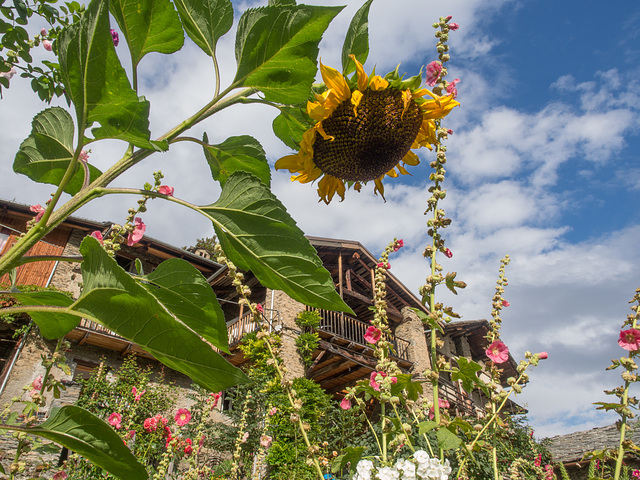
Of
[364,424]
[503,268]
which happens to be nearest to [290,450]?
[364,424]

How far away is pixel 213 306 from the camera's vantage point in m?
0.55

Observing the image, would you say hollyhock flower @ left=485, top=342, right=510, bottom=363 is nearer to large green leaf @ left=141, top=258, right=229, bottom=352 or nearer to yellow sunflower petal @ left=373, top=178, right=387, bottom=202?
yellow sunflower petal @ left=373, top=178, right=387, bottom=202

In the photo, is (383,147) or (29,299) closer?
(29,299)

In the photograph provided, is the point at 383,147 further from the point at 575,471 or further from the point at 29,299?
the point at 575,471

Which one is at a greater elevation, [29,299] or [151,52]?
[151,52]

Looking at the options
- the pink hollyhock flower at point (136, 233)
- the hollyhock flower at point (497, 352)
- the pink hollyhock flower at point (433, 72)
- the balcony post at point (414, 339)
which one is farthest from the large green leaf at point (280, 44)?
the balcony post at point (414, 339)

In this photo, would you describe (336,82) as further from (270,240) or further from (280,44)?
(270,240)

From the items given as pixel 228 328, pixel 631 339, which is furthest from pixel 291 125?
pixel 228 328

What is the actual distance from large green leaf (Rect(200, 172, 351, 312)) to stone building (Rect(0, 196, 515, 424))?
27.8 ft

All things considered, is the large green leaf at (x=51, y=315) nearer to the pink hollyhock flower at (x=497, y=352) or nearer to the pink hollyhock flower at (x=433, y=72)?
the pink hollyhock flower at (x=433, y=72)

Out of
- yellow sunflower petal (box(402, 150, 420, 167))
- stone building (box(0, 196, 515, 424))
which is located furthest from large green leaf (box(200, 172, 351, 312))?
stone building (box(0, 196, 515, 424))

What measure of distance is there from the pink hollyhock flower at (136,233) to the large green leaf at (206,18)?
1.77 m

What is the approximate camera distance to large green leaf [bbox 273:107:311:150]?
778 mm

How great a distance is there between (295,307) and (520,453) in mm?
6879
